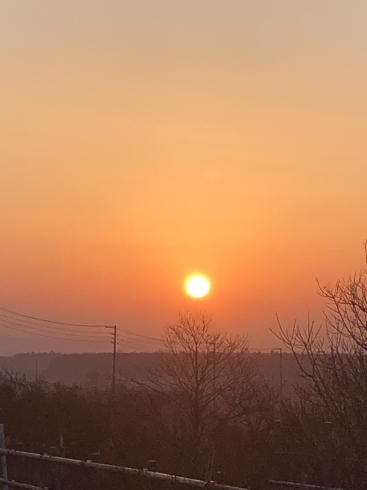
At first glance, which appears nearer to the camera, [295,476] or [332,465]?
[332,465]

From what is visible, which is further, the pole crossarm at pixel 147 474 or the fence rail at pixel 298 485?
the fence rail at pixel 298 485

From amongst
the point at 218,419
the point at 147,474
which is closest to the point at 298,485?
the point at 147,474

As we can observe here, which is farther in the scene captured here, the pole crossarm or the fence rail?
the fence rail

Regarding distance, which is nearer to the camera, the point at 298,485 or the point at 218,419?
the point at 298,485

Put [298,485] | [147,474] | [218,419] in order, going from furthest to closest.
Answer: [218,419], [298,485], [147,474]

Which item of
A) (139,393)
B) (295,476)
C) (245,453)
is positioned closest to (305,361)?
(295,476)

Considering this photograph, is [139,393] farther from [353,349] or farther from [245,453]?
[353,349]

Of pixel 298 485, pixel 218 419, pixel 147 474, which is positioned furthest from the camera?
pixel 218 419

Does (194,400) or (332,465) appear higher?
(194,400)

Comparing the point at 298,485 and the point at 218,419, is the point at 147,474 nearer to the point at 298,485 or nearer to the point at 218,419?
the point at 298,485

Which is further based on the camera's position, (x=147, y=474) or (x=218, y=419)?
(x=218, y=419)

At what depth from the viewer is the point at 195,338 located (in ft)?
117

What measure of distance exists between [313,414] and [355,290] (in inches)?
83.4

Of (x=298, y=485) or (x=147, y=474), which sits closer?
(x=147, y=474)
